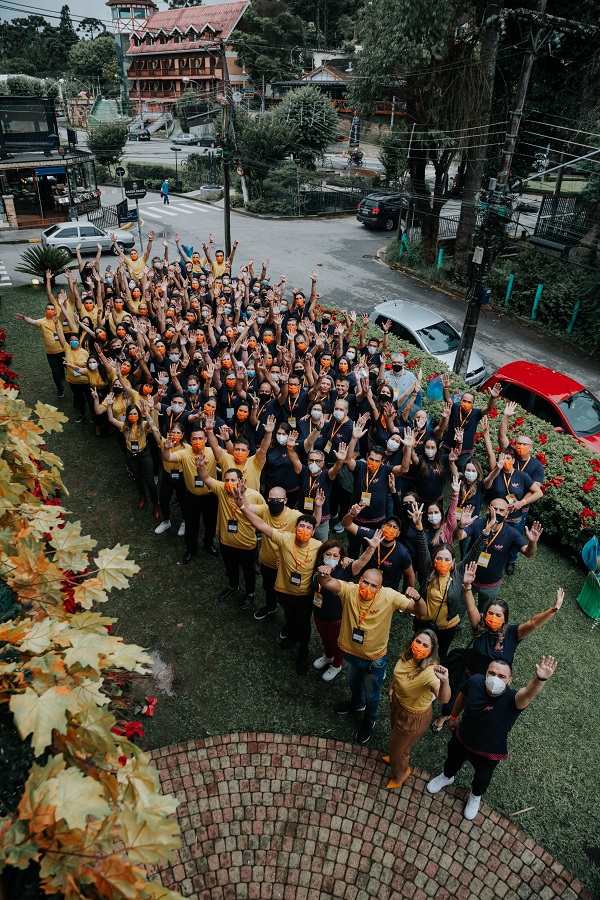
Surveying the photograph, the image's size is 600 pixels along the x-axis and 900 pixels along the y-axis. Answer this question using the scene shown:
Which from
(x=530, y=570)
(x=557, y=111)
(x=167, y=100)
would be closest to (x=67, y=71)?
(x=167, y=100)

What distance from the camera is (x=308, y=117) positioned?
110ft

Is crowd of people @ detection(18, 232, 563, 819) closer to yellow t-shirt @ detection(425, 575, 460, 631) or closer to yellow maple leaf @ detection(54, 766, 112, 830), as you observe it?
yellow t-shirt @ detection(425, 575, 460, 631)

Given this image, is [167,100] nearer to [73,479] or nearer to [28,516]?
[73,479]

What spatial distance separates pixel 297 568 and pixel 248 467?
5.47 feet

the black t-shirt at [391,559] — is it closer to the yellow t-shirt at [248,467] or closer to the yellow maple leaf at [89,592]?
the yellow t-shirt at [248,467]

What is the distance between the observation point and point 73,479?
31.4ft

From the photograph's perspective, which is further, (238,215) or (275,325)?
(238,215)

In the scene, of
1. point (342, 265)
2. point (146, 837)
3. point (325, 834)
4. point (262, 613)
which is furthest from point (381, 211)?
point (146, 837)

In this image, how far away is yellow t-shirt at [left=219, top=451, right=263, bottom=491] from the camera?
7.00 metres

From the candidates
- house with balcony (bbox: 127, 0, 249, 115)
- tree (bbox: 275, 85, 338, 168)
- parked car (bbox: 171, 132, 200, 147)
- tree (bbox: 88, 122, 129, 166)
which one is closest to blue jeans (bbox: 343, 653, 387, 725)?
tree (bbox: 275, 85, 338, 168)

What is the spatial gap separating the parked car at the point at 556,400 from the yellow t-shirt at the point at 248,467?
5.21 metres

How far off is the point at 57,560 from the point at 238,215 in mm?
34068

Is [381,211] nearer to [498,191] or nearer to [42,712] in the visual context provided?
[498,191]

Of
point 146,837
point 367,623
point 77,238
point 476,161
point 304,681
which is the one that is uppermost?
point 476,161
